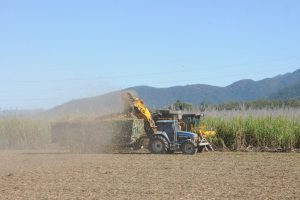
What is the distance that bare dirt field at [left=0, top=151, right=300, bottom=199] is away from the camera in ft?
46.2

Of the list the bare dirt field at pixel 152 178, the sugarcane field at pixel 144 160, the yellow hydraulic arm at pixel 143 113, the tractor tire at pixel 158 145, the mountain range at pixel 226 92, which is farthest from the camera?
the mountain range at pixel 226 92

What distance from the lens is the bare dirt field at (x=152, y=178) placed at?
14.1 m

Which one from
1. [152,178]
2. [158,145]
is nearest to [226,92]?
[158,145]

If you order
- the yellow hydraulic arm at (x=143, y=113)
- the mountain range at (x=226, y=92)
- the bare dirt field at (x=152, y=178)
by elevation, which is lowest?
the bare dirt field at (x=152, y=178)

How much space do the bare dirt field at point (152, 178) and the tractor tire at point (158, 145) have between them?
2846mm

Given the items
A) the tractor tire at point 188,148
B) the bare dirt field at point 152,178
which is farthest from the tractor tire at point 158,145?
the bare dirt field at point 152,178

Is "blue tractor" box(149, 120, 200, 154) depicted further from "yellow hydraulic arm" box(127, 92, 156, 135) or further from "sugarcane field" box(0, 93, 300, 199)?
"yellow hydraulic arm" box(127, 92, 156, 135)

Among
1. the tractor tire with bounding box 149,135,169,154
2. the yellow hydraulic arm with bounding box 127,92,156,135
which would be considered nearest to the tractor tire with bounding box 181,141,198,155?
the tractor tire with bounding box 149,135,169,154

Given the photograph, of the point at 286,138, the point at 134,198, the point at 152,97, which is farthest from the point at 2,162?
the point at 152,97

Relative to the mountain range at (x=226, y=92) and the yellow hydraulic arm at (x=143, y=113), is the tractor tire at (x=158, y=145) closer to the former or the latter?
the yellow hydraulic arm at (x=143, y=113)

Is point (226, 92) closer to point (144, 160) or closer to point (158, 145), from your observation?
point (158, 145)

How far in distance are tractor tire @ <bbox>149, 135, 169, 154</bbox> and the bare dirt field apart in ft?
9.34

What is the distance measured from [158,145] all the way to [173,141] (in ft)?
2.42

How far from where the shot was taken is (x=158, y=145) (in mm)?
27281
